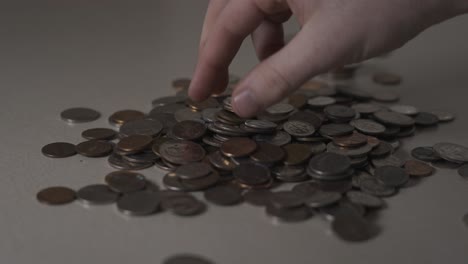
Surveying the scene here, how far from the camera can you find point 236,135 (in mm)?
1021

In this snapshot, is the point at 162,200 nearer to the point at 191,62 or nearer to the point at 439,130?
the point at 439,130

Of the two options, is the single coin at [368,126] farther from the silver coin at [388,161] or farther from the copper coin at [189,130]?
the copper coin at [189,130]

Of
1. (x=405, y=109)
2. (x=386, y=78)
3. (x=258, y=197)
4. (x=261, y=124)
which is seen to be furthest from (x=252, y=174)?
(x=386, y=78)

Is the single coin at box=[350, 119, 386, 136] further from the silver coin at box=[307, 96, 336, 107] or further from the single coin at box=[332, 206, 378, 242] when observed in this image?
the single coin at box=[332, 206, 378, 242]

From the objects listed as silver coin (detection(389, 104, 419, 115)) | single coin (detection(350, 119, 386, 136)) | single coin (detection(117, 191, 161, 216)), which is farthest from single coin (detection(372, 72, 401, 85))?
single coin (detection(117, 191, 161, 216))

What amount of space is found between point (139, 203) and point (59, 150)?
0.25 m

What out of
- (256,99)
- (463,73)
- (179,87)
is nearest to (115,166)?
(256,99)

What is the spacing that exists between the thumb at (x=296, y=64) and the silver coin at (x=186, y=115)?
8.9 inches

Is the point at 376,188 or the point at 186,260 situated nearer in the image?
the point at 186,260

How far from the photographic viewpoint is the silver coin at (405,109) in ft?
3.94

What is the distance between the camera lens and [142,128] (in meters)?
1.06

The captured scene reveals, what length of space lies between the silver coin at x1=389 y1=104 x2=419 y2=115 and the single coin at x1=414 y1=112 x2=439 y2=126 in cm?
1

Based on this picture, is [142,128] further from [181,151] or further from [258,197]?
[258,197]

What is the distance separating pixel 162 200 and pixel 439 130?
0.61m
